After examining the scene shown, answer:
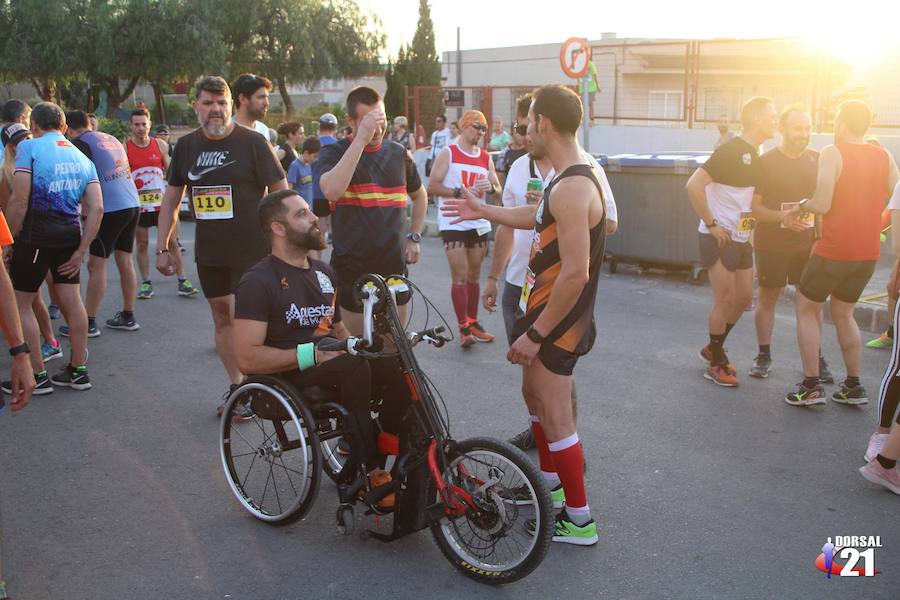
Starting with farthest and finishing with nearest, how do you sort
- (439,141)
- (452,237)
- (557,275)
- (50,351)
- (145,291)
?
(439,141), (145,291), (452,237), (50,351), (557,275)

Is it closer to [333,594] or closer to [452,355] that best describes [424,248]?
[452,355]

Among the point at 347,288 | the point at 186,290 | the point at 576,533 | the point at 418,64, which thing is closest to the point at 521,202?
the point at 347,288

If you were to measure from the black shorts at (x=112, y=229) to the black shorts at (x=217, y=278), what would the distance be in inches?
81.5

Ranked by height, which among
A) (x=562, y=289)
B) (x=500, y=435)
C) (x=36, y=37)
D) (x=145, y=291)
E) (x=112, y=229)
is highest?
(x=36, y=37)

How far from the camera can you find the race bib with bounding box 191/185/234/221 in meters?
5.45

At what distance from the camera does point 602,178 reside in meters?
3.94

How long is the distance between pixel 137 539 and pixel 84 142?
446cm

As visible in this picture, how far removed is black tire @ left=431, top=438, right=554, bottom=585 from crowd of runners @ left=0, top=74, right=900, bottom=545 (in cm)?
43

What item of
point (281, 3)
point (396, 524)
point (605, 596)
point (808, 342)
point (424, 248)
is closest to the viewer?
point (605, 596)

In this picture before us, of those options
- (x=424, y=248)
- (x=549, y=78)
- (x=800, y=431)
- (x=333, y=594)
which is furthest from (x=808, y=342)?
(x=549, y=78)

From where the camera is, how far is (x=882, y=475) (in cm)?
448

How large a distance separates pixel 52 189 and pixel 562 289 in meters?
4.02

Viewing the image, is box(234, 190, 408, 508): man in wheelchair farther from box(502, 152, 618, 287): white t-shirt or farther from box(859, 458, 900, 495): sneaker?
box(859, 458, 900, 495): sneaker

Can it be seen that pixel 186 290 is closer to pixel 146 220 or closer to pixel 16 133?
pixel 146 220
